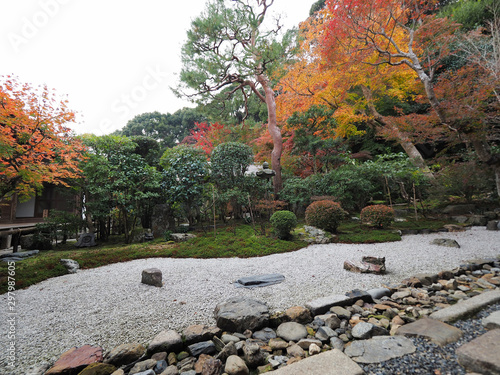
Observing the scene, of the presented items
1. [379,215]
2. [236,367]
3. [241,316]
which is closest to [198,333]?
[241,316]

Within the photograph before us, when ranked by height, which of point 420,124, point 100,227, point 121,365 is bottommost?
point 121,365

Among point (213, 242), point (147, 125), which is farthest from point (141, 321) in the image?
point (147, 125)

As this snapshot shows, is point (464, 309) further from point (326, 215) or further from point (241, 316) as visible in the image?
point (326, 215)

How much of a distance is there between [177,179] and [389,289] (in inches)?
235

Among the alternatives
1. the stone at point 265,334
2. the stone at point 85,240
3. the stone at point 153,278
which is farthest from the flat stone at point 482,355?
the stone at point 85,240

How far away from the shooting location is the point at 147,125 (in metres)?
19.2

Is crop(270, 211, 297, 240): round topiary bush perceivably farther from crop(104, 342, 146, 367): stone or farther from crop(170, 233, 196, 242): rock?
crop(104, 342, 146, 367): stone

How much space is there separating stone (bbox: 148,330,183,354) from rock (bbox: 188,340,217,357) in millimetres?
98

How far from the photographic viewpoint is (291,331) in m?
1.69

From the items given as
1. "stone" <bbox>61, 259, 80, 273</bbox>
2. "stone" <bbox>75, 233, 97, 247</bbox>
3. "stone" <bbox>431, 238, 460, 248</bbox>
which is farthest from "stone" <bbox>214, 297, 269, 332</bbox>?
"stone" <bbox>75, 233, 97, 247</bbox>

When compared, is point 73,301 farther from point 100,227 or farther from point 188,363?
point 100,227

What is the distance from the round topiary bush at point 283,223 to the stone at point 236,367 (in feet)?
12.5

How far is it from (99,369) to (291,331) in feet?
4.30

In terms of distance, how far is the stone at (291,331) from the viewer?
163cm
